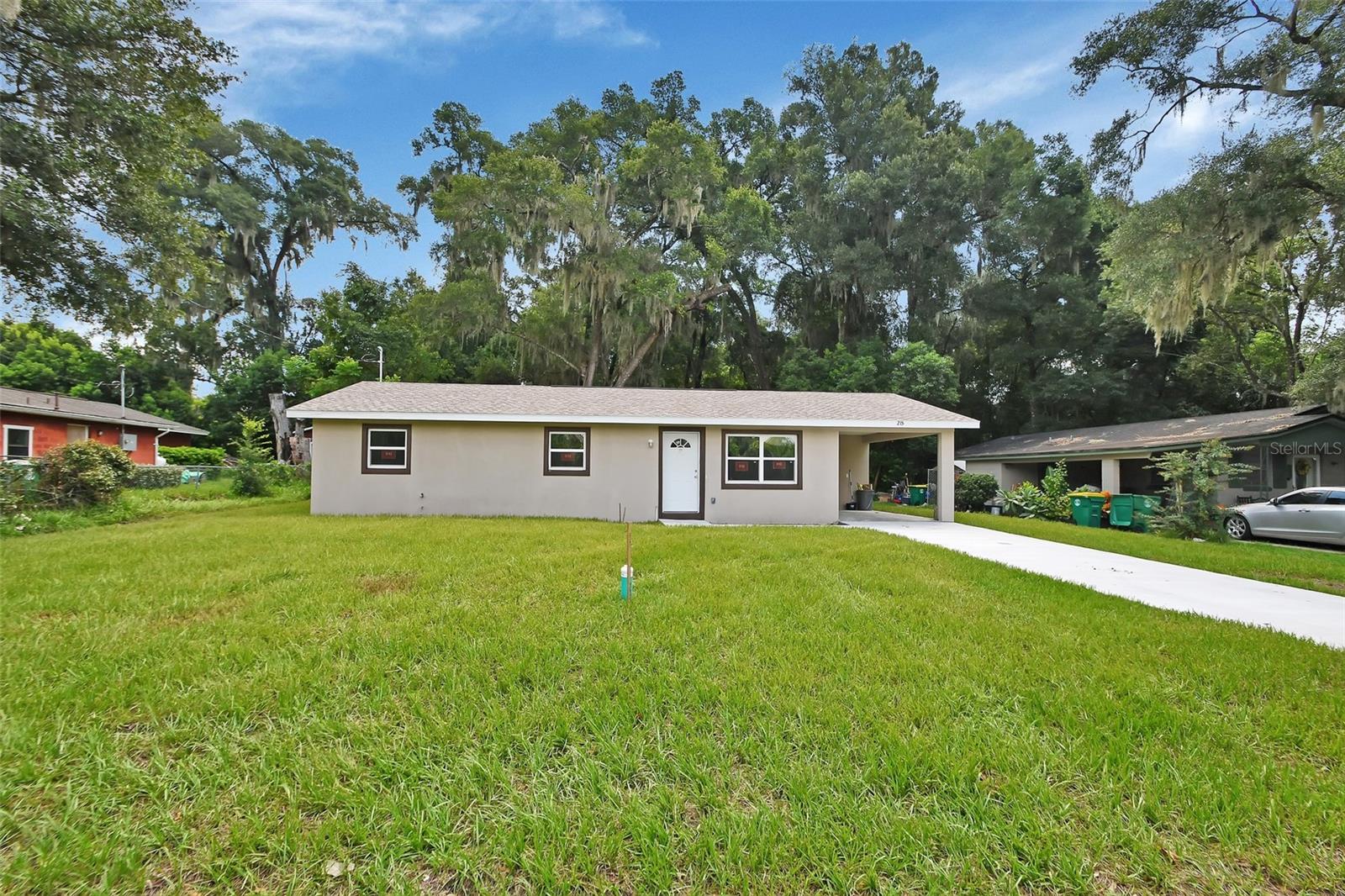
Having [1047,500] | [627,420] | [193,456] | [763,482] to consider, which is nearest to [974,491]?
[1047,500]

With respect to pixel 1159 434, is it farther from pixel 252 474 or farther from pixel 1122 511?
pixel 252 474

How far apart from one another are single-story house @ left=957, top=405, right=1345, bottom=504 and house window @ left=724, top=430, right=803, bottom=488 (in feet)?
32.1

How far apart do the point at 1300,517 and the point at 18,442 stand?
112ft

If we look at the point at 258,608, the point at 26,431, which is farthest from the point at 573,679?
the point at 26,431

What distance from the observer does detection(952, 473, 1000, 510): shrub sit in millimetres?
17562

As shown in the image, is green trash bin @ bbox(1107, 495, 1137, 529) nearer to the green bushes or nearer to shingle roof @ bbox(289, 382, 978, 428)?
the green bushes

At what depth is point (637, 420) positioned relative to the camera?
11.9 m

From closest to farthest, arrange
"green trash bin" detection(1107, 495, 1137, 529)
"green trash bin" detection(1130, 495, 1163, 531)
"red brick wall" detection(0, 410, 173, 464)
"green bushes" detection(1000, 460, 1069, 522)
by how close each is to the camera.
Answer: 1. "green trash bin" detection(1130, 495, 1163, 531)
2. "green trash bin" detection(1107, 495, 1137, 529)
3. "green bushes" detection(1000, 460, 1069, 522)
4. "red brick wall" detection(0, 410, 173, 464)

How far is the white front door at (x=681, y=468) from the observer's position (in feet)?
41.2

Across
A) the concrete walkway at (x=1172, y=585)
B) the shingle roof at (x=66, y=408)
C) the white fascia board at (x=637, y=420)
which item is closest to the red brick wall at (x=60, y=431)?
the shingle roof at (x=66, y=408)

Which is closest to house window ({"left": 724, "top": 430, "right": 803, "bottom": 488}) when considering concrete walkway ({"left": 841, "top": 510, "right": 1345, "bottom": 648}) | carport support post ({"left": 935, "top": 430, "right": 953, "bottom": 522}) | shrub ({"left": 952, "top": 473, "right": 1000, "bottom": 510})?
concrete walkway ({"left": 841, "top": 510, "right": 1345, "bottom": 648})

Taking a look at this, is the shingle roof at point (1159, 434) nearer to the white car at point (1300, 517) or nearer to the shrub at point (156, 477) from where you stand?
the white car at point (1300, 517)

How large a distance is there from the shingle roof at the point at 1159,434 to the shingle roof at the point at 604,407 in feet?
A: 23.6

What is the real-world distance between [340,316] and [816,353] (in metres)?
20.2
